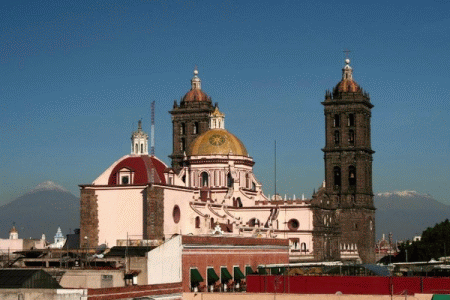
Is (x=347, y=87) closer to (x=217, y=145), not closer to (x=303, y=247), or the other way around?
(x=217, y=145)

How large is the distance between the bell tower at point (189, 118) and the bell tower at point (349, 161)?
18.0m

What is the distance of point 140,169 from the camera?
105938 millimetres

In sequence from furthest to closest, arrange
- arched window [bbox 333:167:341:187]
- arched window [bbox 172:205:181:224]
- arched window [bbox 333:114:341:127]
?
1. arched window [bbox 333:167:341:187]
2. arched window [bbox 333:114:341:127]
3. arched window [bbox 172:205:181:224]

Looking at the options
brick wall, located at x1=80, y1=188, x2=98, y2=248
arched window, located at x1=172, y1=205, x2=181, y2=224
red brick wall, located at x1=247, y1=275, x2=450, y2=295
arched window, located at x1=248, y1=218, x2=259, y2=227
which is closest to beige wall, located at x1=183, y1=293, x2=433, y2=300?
red brick wall, located at x1=247, y1=275, x2=450, y2=295

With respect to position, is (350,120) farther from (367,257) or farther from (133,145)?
(133,145)

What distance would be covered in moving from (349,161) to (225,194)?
3475cm

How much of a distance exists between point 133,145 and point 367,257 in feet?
196

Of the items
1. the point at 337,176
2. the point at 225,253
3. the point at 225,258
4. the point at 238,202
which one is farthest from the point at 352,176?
the point at 225,258

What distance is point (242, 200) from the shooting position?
5182 inches

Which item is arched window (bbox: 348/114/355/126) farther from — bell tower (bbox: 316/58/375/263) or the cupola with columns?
the cupola with columns

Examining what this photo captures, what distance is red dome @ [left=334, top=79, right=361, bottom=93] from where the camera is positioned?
162 metres

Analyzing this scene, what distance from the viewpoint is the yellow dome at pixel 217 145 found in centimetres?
13362

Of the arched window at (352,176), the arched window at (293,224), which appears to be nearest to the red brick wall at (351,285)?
the arched window at (293,224)

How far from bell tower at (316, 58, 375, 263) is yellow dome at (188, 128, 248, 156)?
30.0 metres
